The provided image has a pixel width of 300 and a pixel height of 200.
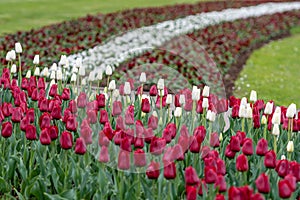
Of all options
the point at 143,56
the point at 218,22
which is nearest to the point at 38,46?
the point at 143,56

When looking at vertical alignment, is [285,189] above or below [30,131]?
below

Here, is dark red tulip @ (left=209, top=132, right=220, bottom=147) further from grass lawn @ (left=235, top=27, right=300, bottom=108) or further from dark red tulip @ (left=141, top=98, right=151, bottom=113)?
A: grass lawn @ (left=235, top=27, right=300, bottom=108)

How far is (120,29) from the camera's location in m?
12.6

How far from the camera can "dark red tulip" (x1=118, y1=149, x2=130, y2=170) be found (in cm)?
334

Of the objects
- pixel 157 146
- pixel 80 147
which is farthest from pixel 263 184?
pixel 80 147

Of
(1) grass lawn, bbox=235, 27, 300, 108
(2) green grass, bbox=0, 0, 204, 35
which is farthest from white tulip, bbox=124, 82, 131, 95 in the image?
(2) green grass, bbox=0, 0, 204, 35

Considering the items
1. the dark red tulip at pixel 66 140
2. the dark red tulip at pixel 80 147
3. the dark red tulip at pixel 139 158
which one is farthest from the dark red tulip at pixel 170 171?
the dark red tulip at pixel 66 140

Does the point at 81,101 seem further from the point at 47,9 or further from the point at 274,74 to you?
the point at 47,9

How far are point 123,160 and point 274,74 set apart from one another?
7336mm

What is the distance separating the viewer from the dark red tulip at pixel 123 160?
11.0 feet

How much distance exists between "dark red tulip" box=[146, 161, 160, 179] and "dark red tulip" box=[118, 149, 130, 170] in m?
0.12

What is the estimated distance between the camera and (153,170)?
11.0 feet

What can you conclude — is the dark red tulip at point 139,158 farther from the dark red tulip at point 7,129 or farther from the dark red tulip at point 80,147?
the dark red tulip at point 7,129

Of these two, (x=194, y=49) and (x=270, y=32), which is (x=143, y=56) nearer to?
(x=194, y=49)
